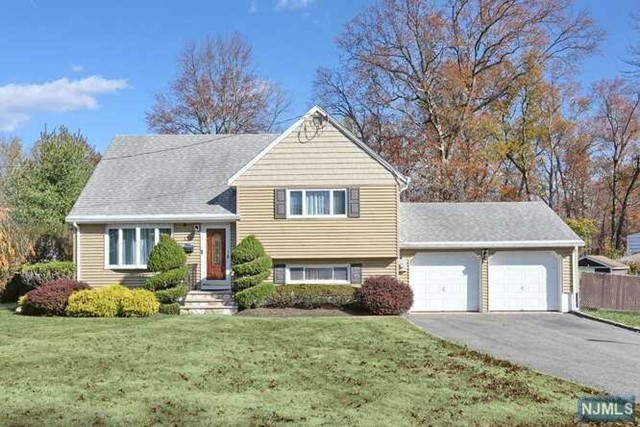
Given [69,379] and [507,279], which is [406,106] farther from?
[69,379]

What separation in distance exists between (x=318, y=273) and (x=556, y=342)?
8.21m

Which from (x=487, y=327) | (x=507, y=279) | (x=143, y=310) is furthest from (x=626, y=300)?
(x=143, y=310)

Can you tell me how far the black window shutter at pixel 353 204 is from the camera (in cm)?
1975

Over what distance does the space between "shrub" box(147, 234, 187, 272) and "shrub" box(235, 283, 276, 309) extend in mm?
2156

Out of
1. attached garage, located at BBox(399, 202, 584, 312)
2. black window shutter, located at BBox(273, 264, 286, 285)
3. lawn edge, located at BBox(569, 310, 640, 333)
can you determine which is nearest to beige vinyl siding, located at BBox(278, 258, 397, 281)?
black window shutter, located at BBox(273, 264, 286, 285)

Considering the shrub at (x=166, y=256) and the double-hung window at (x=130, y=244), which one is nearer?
the shrub at (x=166, y=256)

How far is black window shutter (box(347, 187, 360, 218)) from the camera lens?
1975 centimetres

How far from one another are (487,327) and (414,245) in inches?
168

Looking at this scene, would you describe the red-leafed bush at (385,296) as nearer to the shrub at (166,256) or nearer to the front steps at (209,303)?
the front steps at (209,303)

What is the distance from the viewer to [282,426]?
6984 mm

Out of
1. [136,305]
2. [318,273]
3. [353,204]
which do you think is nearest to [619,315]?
[353,204]

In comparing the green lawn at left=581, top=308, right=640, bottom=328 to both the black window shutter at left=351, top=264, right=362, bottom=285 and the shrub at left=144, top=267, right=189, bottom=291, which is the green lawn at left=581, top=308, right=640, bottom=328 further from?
the shrub at left=144, top=267, right=189, bottom=291

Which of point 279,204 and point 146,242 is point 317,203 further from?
point 146,242

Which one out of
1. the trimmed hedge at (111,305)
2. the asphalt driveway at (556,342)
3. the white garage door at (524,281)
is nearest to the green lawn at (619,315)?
the asphalt driveway at (556,342)
